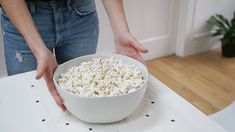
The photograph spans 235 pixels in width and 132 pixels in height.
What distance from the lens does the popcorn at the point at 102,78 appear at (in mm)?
673

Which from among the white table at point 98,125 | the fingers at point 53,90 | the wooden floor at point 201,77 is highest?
the fingers at point 53,90

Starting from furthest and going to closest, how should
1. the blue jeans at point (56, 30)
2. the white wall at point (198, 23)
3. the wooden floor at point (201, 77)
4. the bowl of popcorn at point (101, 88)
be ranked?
the white wall at point (198, 23), the wooden floor at point (201, 77), the blue jeans at point (56, 30), the bowl of popcorn at point (101, 88)

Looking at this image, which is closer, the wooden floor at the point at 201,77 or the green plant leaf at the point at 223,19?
the wooden floor at the point at 201,77

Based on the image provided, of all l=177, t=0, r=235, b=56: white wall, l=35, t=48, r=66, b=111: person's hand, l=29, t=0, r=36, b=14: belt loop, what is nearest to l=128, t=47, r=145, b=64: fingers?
l=35, t=48, r=66, b=111: person's hand

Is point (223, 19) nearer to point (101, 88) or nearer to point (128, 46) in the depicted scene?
point (128, 46)

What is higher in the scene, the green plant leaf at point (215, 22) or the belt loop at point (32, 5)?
the belt loop at point (32, 5)

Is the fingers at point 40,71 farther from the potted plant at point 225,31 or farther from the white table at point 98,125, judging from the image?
the potted plant at point 225,31

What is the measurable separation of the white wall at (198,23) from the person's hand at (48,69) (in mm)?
1787

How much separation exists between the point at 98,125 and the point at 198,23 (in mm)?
1989

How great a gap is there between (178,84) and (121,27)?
1.36 metres

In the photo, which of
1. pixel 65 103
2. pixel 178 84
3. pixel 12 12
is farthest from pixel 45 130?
pixel 178 84

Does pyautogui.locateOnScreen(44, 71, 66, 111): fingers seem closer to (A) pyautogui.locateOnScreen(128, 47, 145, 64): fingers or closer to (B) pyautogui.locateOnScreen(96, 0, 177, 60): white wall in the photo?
(A) pyautogui.locateOnScreen(128, 47, 145, 64): fingers

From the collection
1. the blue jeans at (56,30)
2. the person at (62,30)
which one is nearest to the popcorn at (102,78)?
the person at (62,30)

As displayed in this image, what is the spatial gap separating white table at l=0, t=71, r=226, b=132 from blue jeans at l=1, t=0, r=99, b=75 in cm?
16
